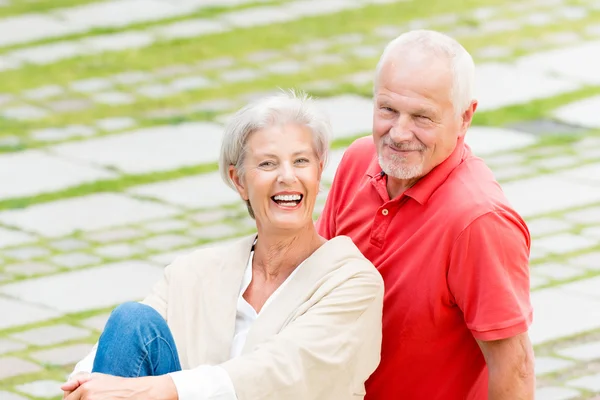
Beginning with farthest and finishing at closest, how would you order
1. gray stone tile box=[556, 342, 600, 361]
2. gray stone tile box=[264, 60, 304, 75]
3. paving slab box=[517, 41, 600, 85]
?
gray stone tile box=[264, 60, 304, 75] → paving slab box=[517, 41, 600, 85] → gray stone tile box=[556, 342, 600, 361]

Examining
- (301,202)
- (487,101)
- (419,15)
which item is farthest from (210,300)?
(419,15)

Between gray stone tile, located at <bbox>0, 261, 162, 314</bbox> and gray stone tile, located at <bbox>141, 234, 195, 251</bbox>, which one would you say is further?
gray stone tile, located at <bbox>141, 234, 195, 251</bbox>

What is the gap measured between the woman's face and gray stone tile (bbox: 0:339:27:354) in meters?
1.86

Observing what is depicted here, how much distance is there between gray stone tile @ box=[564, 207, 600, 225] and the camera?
6613 mm

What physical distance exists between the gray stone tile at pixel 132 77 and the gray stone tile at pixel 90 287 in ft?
9.21

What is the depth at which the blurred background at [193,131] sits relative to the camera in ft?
18.5

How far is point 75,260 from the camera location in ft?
20.2

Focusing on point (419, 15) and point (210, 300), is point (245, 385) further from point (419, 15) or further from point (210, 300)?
point (419, 15)

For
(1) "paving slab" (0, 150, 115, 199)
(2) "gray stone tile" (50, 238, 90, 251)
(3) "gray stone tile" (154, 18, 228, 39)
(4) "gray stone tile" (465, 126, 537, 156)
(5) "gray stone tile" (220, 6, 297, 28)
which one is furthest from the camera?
(5) "gray stone tile" (220, 6, 297, 28)

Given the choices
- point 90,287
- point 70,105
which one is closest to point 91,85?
point 70,105

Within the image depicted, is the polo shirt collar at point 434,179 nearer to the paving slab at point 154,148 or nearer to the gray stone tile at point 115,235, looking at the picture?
the gray stone tile at point 115,235

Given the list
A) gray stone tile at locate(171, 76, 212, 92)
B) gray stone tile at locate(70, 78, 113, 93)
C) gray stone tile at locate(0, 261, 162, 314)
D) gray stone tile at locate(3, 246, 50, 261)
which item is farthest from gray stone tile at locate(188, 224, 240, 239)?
gray stone tile at locate(70, 78, 113, 93)

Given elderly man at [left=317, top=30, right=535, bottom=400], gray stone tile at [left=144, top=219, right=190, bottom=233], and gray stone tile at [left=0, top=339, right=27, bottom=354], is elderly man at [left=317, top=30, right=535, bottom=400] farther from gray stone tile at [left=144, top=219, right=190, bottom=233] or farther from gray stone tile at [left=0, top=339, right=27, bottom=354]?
gray stone tile at [left=144, top=219, right=190, bottom=233]

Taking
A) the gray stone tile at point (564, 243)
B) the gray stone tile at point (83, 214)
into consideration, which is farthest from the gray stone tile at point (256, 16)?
the gray stone tile at point (564, 243)
